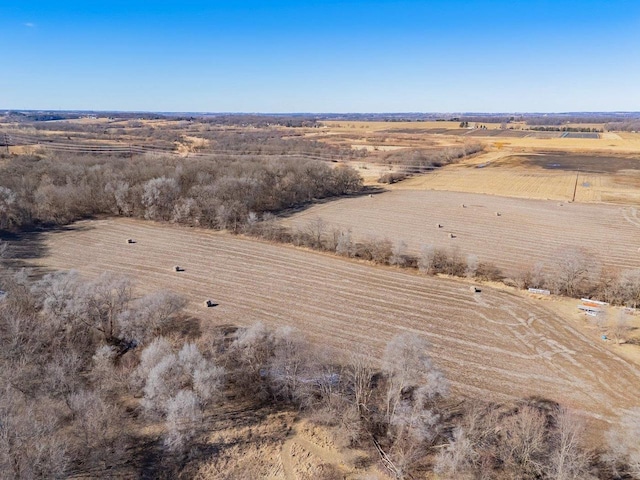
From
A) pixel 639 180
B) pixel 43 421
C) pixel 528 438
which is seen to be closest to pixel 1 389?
pixel 43 421

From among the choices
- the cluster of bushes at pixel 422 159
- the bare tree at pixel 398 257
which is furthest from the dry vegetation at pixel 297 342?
the cluster of bushes at pixel 422 159

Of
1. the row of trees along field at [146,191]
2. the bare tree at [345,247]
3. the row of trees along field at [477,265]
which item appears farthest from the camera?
the row of trees along field at [146,191]

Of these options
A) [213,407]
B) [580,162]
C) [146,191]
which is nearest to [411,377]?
[213,407]

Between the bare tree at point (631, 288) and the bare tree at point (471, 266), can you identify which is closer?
the bare tree at point (631, 288)

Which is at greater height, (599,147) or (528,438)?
(599,147)

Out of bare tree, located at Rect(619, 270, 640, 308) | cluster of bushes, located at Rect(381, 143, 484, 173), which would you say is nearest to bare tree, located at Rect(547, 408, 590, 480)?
bare tree, located at Rect(619, 270, 640, 308)

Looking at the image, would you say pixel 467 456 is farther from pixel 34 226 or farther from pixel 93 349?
pixel 34 226

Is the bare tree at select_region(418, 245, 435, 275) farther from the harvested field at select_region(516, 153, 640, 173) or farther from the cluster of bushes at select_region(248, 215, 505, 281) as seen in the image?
the harvested field at select_region(516, 153, 640, 173)

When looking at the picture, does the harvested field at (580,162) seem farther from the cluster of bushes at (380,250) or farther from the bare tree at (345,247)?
the bare tree at (345,247)
